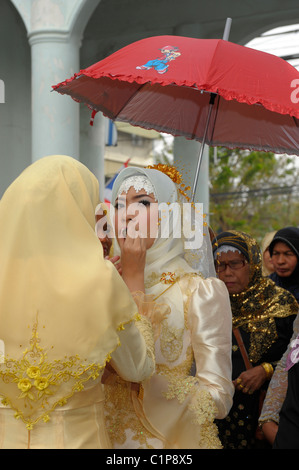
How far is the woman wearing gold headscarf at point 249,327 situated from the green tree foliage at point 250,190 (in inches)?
598

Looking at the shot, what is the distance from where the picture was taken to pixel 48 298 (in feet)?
5.60

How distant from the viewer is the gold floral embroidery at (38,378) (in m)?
1.72

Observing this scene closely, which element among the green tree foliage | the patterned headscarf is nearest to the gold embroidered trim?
the patterned headscarf

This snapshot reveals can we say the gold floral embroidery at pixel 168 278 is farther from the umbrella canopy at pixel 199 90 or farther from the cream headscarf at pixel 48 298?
the umbrella canopy at pixel 199 90

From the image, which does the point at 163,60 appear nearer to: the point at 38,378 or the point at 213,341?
the point at 213,341

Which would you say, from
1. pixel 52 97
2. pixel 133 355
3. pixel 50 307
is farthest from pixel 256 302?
pixel 52 97

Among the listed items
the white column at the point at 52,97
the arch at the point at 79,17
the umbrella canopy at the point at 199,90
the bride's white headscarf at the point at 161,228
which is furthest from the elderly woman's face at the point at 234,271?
the arch at the point at 79,17

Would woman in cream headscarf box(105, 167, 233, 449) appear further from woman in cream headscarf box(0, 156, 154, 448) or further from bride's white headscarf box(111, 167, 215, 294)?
woman in cream headscarf box(0, 156, 154, 448)

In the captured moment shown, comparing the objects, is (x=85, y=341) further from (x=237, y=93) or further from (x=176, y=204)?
(x=237, y=93)

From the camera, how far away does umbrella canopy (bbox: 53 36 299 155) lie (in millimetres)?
2789

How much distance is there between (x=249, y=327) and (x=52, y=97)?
264cm

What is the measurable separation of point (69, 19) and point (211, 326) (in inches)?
141

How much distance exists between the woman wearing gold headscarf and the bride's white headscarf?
0.67 m

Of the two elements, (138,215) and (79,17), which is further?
(79,17)
